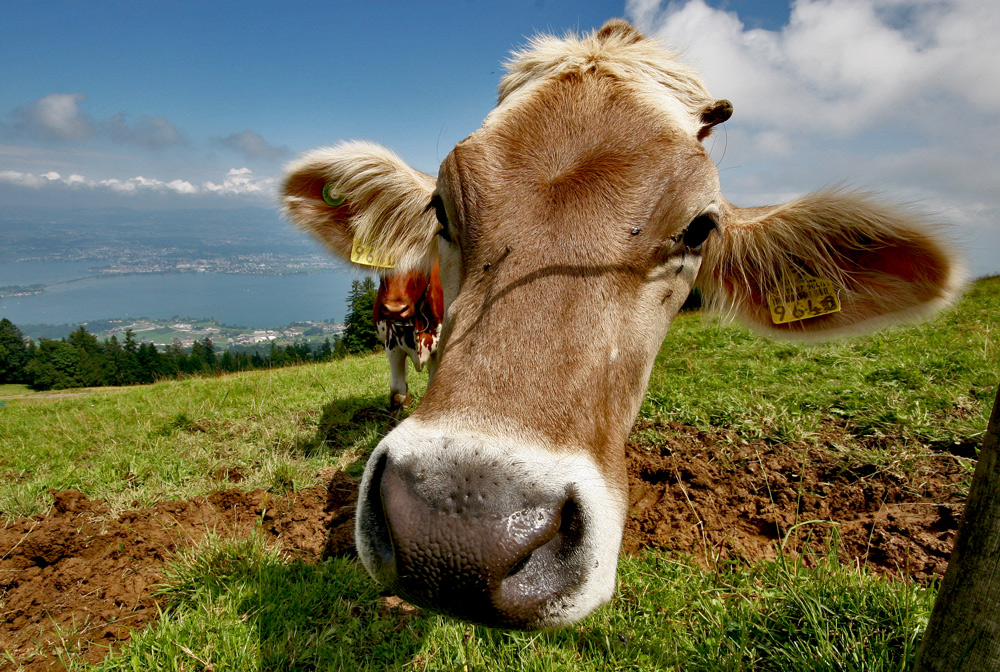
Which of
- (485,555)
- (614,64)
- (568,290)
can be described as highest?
(614,64)

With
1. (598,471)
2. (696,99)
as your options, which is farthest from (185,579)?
(696,99)

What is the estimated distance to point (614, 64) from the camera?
98.2 inches

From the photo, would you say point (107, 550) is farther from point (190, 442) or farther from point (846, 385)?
point (846, 385)

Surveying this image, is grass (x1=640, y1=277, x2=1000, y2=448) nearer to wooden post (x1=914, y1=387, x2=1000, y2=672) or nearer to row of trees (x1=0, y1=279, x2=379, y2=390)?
wooden post (x1=914, y1=387, x2=1000, y2=672)

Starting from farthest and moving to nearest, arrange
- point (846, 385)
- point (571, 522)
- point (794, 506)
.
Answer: point (846, 385) → point (794, 506) → point (571, 522)

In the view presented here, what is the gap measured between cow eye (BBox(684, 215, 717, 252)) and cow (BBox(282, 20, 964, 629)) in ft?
0.04

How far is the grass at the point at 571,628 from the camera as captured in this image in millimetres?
1840

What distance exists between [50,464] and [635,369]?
605 centimetres

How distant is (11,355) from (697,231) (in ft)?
243

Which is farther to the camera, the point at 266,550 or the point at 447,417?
the point at 266,550

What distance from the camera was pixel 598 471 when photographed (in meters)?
1.45

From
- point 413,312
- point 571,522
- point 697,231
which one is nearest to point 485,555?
point 571,522

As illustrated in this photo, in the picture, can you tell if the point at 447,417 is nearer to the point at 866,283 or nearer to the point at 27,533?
the point at 866,283

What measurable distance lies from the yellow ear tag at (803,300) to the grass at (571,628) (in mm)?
1309
